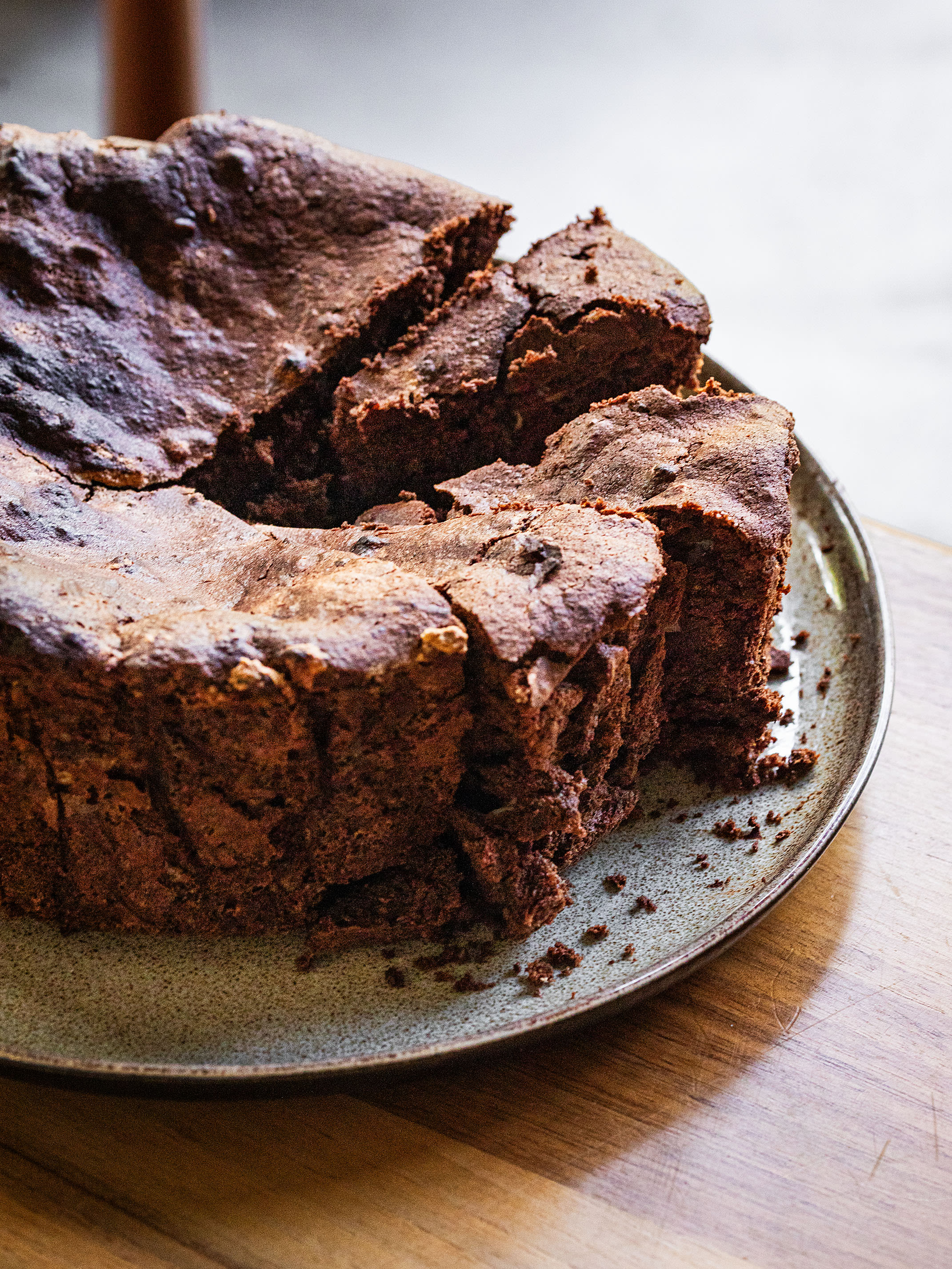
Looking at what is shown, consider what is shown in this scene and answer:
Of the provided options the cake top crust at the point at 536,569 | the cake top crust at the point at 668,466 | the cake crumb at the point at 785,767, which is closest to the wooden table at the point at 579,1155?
the cake crumb at the point at 785,767

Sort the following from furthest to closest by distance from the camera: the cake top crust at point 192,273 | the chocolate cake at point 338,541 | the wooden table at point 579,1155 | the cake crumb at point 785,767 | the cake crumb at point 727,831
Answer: the cake top crust at point 192,273, the cake crumb at point 785,767, the cake crumb at point 727,831, the chocolate cake at point 338,541, the wooden table at point 579,1155

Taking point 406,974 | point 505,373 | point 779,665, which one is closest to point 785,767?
point 779,665

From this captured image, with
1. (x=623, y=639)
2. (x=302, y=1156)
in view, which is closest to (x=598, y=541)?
(x=623, y=639)

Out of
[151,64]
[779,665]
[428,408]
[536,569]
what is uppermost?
[151,64]

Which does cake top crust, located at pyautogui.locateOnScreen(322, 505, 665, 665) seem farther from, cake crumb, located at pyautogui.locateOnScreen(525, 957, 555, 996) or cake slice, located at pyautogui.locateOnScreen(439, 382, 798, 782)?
cake crumb, located at pyautogui.locateOnScreen(525, 957, 555, 996)

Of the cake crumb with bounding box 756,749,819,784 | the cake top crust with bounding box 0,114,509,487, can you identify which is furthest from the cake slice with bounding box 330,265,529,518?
the cake crumb with bounding box 756,749,819,784

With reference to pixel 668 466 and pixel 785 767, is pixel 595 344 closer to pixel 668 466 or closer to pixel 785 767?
pixel 668 466

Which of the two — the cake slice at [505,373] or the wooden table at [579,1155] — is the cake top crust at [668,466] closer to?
the cake slice at [505,373]
